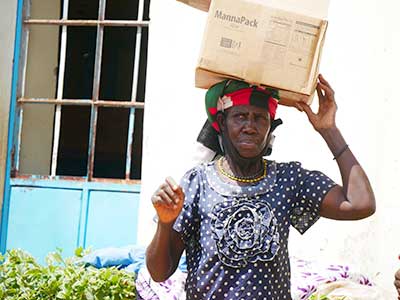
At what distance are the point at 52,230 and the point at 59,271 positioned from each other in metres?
1.40

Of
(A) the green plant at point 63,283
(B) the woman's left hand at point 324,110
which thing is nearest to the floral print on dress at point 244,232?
(B) the woman's left hand at point 324,110

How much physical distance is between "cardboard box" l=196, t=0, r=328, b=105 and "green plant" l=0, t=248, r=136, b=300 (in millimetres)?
1513

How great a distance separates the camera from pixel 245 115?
2605mm

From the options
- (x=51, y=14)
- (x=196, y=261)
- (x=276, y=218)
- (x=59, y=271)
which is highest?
(x=51, y=14)

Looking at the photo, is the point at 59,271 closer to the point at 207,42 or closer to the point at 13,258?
the point at 13,258

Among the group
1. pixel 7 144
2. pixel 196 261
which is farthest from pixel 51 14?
pixel 196 261

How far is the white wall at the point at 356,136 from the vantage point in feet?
13.9

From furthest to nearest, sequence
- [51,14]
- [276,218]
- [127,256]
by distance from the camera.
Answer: [51,14]
[127,256]
[276,218]

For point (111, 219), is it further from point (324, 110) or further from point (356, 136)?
point (324, 110)

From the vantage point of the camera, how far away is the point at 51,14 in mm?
5453

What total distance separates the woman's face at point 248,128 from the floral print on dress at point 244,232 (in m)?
0.19

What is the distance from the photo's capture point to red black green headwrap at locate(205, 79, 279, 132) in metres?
2.62

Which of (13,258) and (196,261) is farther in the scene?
(13,258)

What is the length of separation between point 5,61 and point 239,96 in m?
3.07
